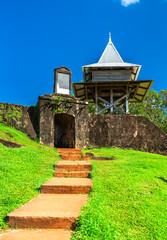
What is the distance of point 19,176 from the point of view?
4.55 metres

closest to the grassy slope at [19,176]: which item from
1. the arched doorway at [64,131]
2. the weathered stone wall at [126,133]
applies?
the arched doorway at [64,131]

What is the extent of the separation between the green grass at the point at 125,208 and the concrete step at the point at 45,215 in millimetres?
207

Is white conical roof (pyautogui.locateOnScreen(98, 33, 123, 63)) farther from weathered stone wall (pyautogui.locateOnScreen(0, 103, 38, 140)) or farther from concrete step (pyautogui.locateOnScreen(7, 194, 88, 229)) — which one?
concrete step (pyautogui.locateOnScreen(7, 194, 88, 229))

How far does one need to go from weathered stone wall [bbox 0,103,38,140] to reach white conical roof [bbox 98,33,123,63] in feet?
38.4

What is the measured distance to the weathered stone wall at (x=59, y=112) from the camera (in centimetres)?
1033

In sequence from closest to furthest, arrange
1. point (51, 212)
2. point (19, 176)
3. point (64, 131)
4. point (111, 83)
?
point (51, 212), point (19, 176), point (64, 131), point (111, 83)

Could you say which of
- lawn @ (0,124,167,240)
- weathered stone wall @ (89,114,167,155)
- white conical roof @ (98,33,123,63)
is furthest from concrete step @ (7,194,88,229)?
white conical roof @ (98,33,123,63)

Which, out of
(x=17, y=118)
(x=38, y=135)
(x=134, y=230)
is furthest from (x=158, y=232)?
(x=17, y=118)

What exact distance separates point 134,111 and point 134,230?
2784 cm

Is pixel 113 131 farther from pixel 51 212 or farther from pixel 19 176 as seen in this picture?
pixel 51 212

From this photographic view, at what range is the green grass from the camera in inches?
101

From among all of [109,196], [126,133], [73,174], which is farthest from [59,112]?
[109,196]

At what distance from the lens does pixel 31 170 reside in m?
5.14

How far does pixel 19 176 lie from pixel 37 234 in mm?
2158
